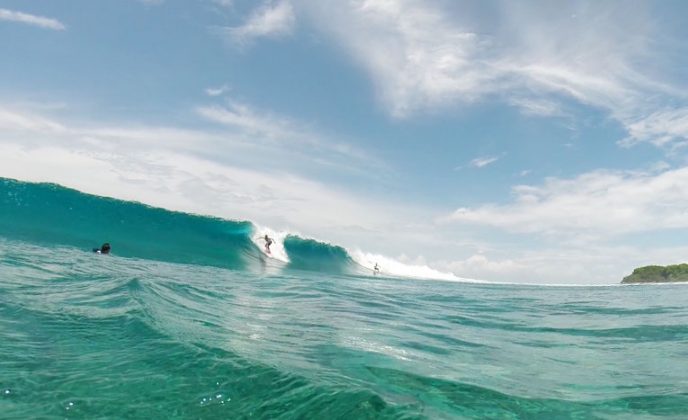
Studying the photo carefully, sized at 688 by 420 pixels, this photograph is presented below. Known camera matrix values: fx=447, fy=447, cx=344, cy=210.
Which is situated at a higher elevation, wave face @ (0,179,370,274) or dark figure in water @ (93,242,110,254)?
wave face @ (0,179,370,274)

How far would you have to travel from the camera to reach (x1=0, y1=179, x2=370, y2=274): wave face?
22625 mm

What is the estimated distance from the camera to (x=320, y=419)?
3.11 metres

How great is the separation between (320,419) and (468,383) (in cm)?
186

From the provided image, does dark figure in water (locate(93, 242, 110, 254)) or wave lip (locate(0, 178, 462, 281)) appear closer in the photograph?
dark figure in water (locate(93, 242, 110, 254))

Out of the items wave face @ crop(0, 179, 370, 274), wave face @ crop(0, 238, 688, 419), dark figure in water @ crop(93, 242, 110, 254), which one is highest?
wave face @ crop(0, 179, 370, 274)

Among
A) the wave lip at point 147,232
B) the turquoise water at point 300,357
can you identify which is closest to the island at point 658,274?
the wave lip at point 147,232

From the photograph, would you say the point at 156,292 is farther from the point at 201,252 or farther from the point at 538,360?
Answer: the point at 201,252

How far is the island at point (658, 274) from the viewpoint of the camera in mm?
60750

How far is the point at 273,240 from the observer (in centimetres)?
3450

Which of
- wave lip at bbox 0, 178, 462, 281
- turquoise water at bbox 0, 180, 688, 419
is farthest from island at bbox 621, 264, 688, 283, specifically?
turquoise water at bbox 0, 180, 688, 419

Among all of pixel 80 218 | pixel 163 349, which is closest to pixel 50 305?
pixel 163 349

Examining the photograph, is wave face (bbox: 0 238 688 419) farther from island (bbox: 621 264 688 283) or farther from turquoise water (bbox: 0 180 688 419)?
island (bbox: 621 264 688 283)

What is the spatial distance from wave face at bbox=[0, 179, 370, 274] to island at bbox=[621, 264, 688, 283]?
49571 millimetres

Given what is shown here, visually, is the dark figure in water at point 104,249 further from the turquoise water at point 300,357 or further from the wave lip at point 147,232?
the turquoise water at point 300,357
